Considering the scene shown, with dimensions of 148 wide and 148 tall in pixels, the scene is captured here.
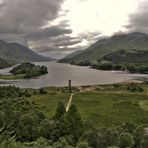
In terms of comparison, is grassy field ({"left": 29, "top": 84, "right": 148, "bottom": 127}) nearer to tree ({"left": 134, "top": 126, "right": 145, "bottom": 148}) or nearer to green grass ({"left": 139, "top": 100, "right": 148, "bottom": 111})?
green grass ({"left": 139, "top": 100, "right": 148, "bottom": 111})

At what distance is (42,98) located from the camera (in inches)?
5153

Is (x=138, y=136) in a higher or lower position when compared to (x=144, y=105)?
higher

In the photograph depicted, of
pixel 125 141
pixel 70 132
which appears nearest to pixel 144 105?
pixel 70 132

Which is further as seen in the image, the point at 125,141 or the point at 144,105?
the point at 144,105

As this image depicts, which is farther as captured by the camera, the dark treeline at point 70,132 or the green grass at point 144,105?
the green grass at point 144,105

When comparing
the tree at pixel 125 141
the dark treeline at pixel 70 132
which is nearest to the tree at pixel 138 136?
the dark treeline at pixel 70 132

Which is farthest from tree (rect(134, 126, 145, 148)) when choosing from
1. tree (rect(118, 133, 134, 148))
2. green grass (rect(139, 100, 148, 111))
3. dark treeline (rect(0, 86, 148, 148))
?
green grass (rect(139, 100, 148, 111))

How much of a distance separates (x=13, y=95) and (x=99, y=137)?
89695 millimetres

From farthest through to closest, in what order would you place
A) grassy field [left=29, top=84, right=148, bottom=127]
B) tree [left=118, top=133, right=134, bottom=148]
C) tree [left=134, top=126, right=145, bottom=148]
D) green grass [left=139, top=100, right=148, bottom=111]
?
1. green grass [left=139, top=100, right=148, bottom=111]
2. grassy field [left=29, top=84, right=148, bottom=127]
3. tree [left=134, top=126, right=145, bottom=148]
4. tree [left=118, top=133, right=134, bottom=148]

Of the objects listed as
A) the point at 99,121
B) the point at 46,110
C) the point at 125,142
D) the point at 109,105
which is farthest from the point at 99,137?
the point at 109,105

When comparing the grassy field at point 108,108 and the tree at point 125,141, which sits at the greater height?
the tree at point 125,141

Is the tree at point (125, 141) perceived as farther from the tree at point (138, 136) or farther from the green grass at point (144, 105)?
the green grass at point (144, 105)

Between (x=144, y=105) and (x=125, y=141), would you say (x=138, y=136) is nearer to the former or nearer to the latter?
(x=125, y=141)

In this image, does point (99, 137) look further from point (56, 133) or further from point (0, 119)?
point (0, 119)
